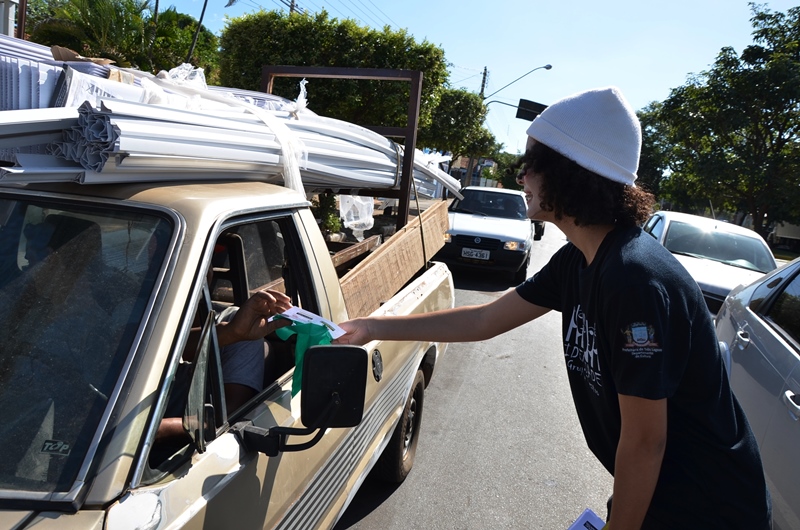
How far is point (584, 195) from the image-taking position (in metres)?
1.60

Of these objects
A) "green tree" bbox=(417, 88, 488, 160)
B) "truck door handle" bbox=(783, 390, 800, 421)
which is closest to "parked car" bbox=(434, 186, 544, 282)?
"truck door handle" bbox=(783, 390, 800, 421)

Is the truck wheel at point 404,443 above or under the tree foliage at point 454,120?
under

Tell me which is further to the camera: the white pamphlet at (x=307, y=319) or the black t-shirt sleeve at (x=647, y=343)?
Result: the white pamphlet at (x=307, y=319)

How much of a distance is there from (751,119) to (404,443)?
769 inches

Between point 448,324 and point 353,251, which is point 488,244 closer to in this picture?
point 353,251

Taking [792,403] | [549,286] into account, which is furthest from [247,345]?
[792,403]

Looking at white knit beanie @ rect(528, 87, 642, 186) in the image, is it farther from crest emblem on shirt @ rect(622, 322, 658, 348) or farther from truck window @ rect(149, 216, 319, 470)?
truck window @ rect(149, 216, 319, 470)

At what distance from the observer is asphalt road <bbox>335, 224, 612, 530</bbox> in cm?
352

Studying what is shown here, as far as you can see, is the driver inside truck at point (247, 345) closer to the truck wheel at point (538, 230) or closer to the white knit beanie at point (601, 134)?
the white knit beanie at point (601, 134)

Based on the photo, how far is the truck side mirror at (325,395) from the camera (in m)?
1.57

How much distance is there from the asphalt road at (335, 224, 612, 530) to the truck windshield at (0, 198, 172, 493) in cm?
225

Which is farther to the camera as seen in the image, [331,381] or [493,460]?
[493,460]

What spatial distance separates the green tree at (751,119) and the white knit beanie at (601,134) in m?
19.3

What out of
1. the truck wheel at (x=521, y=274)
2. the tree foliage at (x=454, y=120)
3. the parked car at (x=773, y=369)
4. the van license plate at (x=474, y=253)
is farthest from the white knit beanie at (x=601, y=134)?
the tree foliage at (x=454, y=120)
